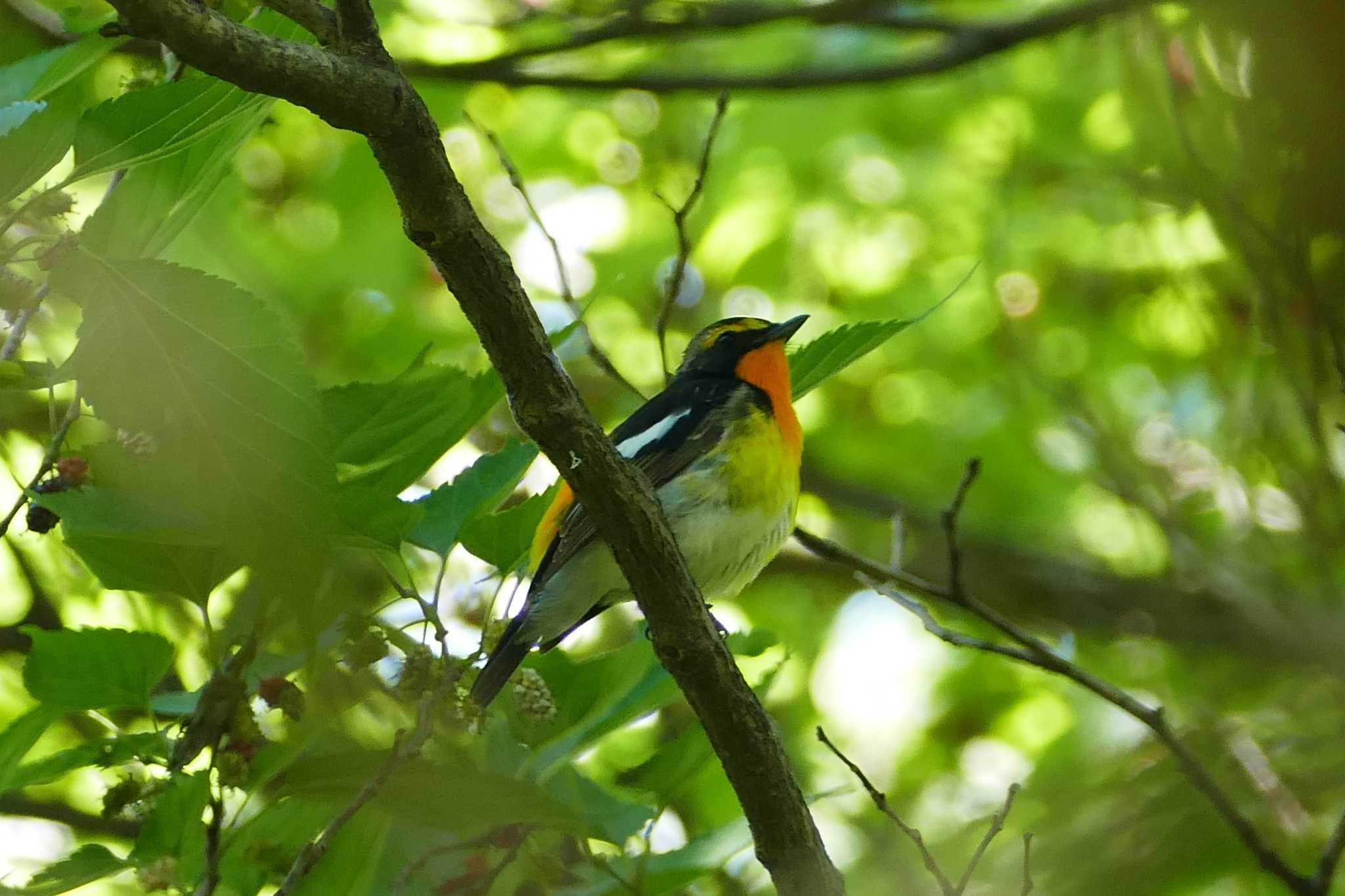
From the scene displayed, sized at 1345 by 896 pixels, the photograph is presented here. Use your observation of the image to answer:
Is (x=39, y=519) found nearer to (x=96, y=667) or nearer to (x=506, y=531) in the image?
(x=96, y=667)

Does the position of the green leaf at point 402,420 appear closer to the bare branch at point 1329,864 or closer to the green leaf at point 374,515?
the green leaf at point 374,515

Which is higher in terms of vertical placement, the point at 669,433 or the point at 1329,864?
the point at 669,433

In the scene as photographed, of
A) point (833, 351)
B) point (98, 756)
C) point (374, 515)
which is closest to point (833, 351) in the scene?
point (833, 351)

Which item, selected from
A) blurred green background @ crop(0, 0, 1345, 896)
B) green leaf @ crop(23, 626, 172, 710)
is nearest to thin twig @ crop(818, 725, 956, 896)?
blurred green background @ crop(0, 0, 1345, 896)

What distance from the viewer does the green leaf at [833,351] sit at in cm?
262

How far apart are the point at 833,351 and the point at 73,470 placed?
1400 millimetres

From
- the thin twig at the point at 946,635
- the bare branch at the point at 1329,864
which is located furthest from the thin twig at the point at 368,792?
the bare branch at the point at 1329,864

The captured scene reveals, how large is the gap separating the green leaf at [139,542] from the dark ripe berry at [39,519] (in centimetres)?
7

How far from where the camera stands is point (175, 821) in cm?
222

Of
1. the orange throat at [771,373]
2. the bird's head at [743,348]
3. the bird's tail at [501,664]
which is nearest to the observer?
the bird's tail at [501,664]

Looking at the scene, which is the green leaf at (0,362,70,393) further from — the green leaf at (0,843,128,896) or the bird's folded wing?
the bird's folded wing

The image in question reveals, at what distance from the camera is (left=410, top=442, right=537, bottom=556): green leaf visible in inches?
101

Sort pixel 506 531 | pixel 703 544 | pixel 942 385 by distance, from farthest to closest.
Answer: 1. pixel 942 385
2. pixel 703 544
3. pixel 506 531

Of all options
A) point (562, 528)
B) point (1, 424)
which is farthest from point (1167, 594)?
point (1, 424)
